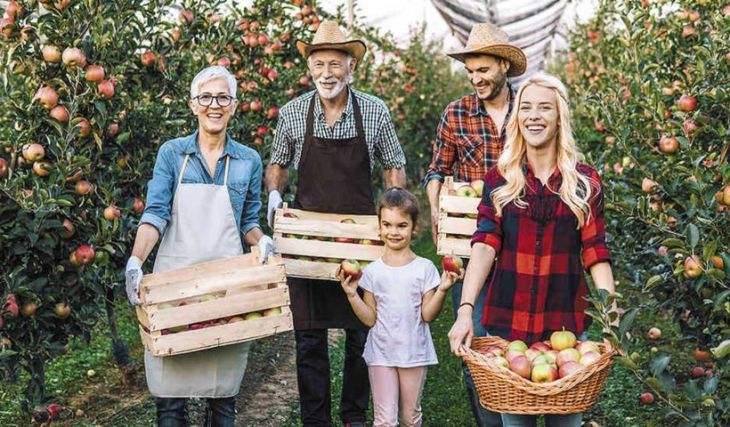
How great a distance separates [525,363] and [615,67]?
15.5ft

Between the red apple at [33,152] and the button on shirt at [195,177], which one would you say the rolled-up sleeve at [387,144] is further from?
the red apple at [33,152]

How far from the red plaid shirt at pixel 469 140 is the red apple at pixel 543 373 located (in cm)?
128

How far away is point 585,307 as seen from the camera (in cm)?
287

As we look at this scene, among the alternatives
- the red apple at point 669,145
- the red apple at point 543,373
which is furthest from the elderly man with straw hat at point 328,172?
the red apple at point 543,373

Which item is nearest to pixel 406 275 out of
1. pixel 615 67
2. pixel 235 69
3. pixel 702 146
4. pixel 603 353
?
pixel 603 353

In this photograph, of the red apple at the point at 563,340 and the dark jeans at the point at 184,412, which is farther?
the dark jeans at the point at 184,412

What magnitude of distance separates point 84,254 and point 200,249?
54 centimetres

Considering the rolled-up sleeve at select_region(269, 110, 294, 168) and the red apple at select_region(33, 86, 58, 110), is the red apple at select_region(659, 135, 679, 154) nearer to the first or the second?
the rolled-up sleeve at select_region(269, 110, 294, 168)

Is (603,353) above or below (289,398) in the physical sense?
above

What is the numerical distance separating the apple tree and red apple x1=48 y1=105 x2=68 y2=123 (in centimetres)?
208

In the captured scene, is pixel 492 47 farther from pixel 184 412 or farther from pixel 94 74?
pixel 184 412

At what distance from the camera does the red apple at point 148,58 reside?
171 inches

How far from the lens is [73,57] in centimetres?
367

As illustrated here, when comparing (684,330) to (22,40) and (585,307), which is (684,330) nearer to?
(585,307)
